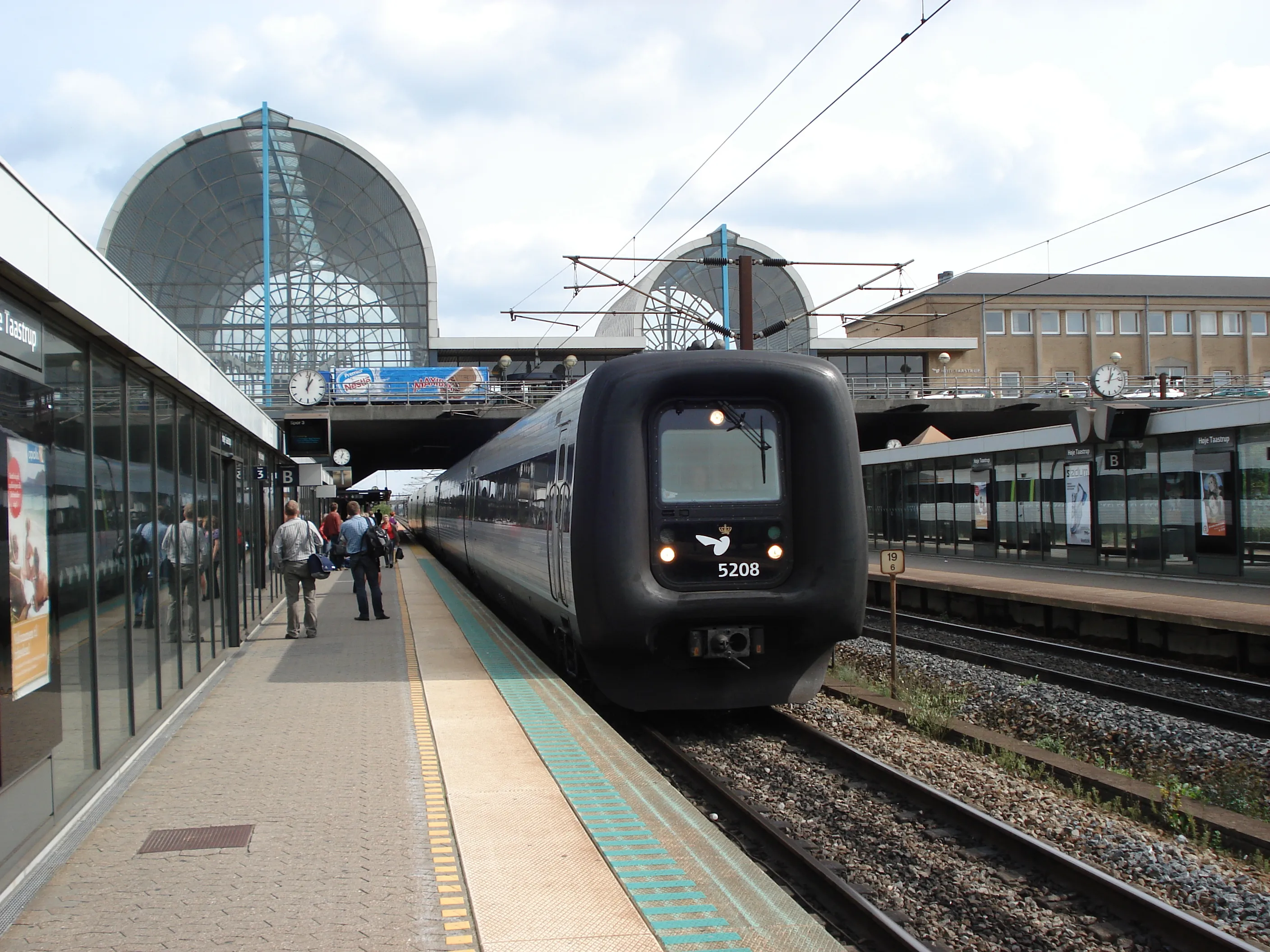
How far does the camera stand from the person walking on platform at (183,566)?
8.29 meters

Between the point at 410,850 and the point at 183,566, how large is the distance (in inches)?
182

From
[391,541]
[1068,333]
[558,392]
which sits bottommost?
[391,541]

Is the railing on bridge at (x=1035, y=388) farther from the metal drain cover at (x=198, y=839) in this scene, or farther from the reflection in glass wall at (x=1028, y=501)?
the metal drain cover at (x=198, y=839)

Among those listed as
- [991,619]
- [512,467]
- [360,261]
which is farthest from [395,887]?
[360,261]

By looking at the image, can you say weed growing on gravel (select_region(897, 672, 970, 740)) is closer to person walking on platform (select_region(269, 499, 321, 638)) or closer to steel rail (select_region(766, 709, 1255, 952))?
steel rail (select_region(766, 709, 1255, 952))

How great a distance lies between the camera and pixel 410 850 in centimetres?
508

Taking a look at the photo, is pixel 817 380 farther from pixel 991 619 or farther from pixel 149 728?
pixel 991 619

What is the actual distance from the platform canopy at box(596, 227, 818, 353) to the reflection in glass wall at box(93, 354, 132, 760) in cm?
4652

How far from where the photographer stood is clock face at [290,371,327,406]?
1281 inches

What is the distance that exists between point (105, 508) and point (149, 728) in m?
2.02

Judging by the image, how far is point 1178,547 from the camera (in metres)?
17.8

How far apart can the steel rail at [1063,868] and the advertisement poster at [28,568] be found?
4.68 m

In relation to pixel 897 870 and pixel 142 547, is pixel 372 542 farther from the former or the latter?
pixel 897 870

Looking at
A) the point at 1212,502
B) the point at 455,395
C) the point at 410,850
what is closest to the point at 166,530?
the point at 410,850
